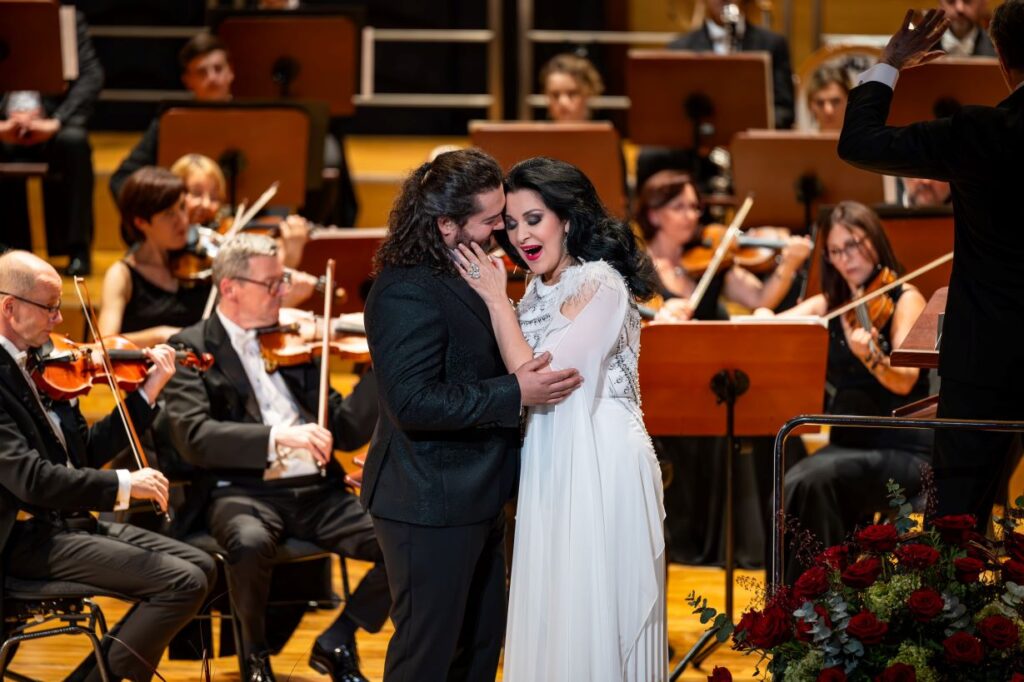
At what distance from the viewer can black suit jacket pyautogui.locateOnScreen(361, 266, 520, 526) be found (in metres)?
2.75

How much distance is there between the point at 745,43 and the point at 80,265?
10.6 ft

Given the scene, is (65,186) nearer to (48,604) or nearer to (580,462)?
(48,604)

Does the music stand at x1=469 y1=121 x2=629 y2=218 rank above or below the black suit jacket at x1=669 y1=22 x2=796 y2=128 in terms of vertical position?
below

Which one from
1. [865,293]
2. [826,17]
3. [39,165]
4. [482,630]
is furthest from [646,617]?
[826,17]

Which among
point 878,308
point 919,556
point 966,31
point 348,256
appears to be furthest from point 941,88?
point 919,556

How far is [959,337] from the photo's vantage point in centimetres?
282

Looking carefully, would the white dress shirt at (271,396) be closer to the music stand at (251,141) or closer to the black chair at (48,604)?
the black chair at (48,604)

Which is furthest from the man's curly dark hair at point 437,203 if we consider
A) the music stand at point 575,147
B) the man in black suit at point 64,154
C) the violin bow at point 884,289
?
the man in black suit at point 64,154

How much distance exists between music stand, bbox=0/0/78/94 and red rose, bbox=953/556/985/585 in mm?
4350

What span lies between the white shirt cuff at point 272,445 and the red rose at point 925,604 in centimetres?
191

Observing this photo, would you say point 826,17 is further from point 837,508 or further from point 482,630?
point 482,630

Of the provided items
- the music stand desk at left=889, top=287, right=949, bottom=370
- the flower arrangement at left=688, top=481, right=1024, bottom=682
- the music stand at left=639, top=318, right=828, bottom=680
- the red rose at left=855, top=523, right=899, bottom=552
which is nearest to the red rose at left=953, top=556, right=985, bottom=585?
the flower arrangement at left=688, top=481, right=1024, bottom=682

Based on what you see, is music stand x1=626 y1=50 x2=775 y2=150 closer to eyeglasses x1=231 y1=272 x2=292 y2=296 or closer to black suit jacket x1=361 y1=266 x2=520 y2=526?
eyeglasses x1=231 y1=272 x2=292 y2=296

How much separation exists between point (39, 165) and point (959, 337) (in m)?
4.50
